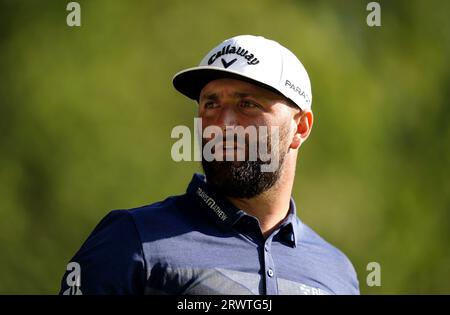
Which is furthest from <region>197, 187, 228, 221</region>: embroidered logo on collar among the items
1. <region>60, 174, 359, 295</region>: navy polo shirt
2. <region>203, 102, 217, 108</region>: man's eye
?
<region>203, 102, 217, 108</region>: man's eye

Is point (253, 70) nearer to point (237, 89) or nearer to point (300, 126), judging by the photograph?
point (237, 89)

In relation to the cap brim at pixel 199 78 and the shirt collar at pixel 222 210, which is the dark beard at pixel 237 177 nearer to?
the shirt collar at pixel 222 210

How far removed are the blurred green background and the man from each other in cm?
351

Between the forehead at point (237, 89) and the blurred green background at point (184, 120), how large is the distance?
3.57 m

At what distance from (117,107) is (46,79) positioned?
60cm

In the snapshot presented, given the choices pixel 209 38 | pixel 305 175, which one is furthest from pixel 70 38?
pixel 305 175

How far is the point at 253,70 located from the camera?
3.27 meters

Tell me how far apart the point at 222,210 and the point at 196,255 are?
0.26 meters

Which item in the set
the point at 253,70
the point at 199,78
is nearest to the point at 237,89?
the point at 253,70

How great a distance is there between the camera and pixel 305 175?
295 inches

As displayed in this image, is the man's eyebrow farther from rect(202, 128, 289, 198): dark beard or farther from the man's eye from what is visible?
rect(202, 128, 289, 198): dark beard
